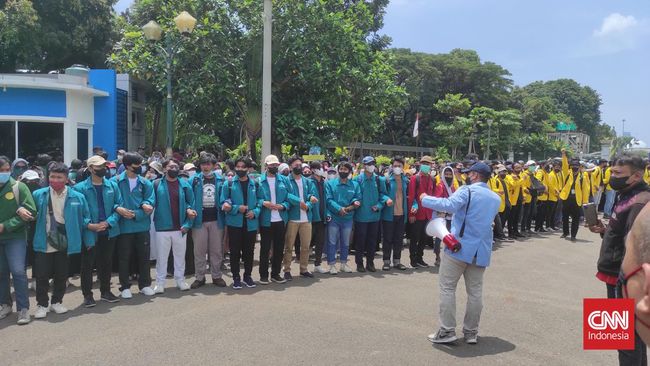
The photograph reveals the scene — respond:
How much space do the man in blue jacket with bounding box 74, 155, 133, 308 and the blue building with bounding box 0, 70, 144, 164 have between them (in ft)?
26.6

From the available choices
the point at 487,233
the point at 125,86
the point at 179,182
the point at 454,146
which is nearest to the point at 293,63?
the point at 125,86

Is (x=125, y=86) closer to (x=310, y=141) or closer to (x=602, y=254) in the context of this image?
(x=310, y=141)

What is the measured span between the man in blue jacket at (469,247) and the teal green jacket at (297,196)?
3203mm

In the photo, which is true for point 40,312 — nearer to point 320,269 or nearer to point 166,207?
point 166,207

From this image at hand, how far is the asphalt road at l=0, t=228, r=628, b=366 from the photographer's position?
16.2 feet

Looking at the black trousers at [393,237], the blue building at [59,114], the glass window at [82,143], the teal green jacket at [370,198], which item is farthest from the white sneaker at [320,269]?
the glass window at [82,143]

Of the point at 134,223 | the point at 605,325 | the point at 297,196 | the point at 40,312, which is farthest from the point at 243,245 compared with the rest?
the point at 605,325

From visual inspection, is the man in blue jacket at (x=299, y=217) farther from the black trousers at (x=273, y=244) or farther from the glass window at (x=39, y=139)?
the glass window at (x=39, y=139)

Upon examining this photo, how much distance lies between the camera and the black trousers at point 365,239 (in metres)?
8.73

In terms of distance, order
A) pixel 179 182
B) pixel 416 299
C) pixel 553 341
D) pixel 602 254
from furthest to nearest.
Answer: pixel 179 182
pixel 416 299
pixel 553 341
pixel 602 254

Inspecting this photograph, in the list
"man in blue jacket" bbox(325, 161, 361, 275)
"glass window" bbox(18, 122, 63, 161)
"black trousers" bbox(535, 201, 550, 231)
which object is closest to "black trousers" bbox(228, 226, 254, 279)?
"man in blue jacket" bbox(325, 161, 361, 275)

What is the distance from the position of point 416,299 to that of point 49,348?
4.45 meters

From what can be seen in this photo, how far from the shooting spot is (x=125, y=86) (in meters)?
18.4

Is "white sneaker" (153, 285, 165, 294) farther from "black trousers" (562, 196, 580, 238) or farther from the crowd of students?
"black trousers" (562, 196, 580, 238)
